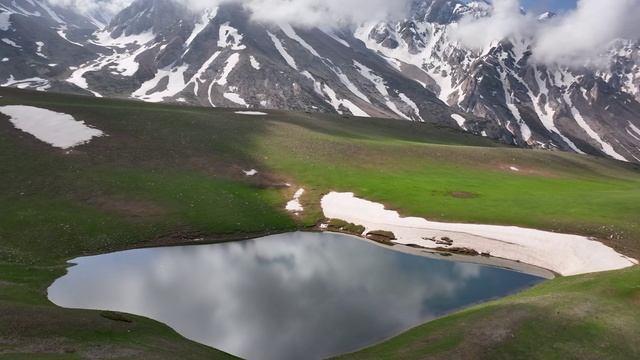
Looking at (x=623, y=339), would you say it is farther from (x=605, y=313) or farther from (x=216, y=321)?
(x=216, y=321)

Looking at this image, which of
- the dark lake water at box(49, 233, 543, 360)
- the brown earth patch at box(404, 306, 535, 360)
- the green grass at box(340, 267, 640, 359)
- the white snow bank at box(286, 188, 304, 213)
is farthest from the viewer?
the white snow bank at box(286, 188, 304, 213)

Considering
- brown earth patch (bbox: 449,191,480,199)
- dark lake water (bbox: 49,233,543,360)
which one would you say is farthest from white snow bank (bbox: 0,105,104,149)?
brown earth patch (bbox: 449,191,480,199)

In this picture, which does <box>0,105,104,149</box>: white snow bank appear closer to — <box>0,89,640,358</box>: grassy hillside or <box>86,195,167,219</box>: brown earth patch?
<box>0,89,640,358</box>: grassy hillside

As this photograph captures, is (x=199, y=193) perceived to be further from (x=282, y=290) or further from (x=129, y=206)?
(x=282, y=290)

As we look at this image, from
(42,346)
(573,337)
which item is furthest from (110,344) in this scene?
(573,337)

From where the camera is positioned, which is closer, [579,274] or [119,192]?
[579,274]
